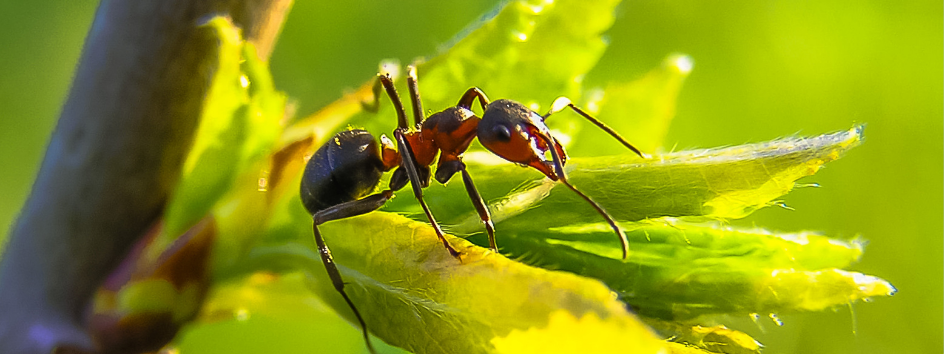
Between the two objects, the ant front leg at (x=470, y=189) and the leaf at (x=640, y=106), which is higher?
the leaf at (x=640, y=106)

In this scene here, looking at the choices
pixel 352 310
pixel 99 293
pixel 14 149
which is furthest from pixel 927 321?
pixel 14 149

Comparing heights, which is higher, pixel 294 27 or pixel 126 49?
pixel 294 27

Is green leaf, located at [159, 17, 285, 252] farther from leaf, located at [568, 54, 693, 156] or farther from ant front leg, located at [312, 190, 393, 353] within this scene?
leaf, located at [568, 54, 693, 156]

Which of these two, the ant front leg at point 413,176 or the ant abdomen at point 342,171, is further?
the ant abdomen at point 342,171

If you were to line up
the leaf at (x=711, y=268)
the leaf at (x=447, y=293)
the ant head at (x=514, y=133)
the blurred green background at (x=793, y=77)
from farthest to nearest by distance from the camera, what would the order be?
1. the blurred green background at (x=793, y=77)
2. the ant head at (x=514, y=133)
3. the leaf at (x=711, y=268)
4. the leaf at (x=447, y=293)

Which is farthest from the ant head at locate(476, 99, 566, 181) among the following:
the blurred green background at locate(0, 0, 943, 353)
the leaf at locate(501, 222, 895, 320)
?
the blurred green background at locate(0, 0, 943, 353)

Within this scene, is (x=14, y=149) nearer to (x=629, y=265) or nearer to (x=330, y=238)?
(x=330, y=238)

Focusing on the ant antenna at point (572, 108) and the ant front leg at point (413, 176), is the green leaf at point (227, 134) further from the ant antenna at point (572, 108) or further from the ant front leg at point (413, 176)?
the ant antenna at point (572, 108)

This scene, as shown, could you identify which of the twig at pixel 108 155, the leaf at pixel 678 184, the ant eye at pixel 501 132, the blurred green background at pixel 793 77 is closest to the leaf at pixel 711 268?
the leaf at pixel 678 184
